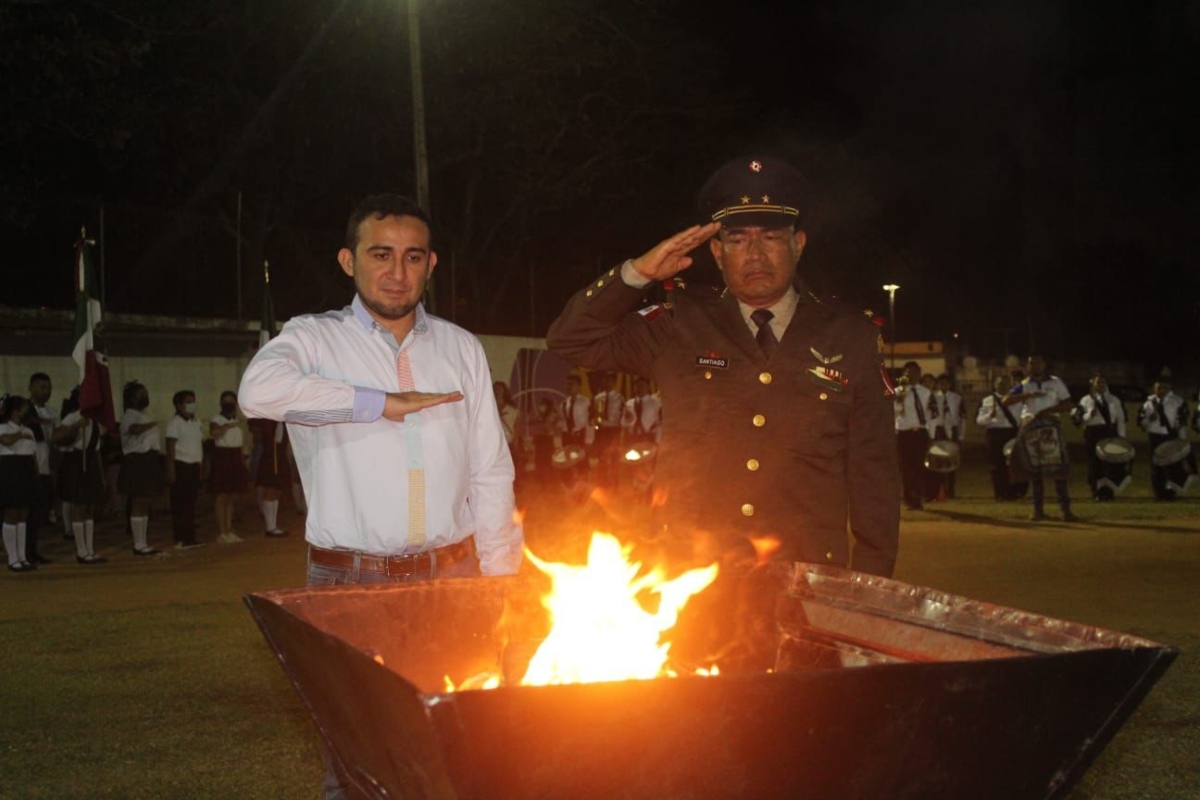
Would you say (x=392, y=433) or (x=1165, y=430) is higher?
(x=392, y=433)

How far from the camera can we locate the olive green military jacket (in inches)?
140

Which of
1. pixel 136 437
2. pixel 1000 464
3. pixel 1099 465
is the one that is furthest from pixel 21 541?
pixel 1099 465

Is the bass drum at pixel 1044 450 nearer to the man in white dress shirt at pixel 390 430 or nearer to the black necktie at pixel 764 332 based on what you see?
the black necktie at pixel 764 332

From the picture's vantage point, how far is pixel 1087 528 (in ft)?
46.1

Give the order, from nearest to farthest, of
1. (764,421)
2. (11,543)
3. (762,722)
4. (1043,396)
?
1. (762,722)
2. (764,421)
3. (11,543)
4. (1043,396)

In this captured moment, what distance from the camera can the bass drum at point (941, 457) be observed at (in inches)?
683

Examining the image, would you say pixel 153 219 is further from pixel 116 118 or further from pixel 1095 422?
pixel 1095 422

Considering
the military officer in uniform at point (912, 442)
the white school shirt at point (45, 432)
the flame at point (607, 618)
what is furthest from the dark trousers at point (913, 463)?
the flame at point (607, 618)

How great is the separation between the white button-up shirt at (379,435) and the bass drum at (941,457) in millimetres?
14231

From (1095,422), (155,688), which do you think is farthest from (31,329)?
(1095,422)

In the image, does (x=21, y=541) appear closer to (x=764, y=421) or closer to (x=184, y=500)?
(x=184, y=500)

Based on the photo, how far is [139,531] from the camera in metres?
13.5

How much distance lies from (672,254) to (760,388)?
1.88ft

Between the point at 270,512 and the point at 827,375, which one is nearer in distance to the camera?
the point at 827,375
